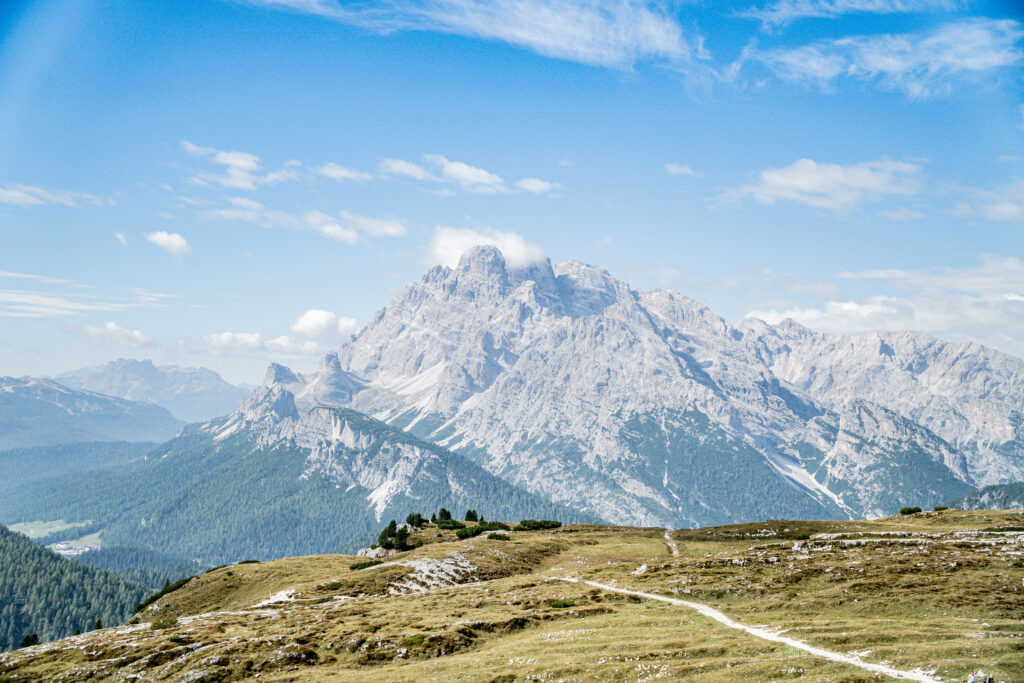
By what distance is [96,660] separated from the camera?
67.5 m

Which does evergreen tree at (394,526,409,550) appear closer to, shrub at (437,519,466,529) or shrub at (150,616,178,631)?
shrub at (437,519,466,529)

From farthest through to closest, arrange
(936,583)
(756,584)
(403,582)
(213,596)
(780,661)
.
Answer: (213,596)
(403,582)
(756,584)
(936,583)
(780,661)

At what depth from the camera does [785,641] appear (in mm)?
46969

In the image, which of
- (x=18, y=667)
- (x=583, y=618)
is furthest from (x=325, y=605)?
(x=583, y=618)

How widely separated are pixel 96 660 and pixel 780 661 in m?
71.8

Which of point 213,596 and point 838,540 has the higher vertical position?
point 838,540

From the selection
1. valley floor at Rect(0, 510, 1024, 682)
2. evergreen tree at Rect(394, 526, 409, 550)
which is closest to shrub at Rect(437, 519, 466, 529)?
evergreen tree at Rect(394, 526, 409, 550)

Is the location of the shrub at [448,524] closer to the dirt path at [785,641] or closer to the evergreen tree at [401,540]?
the evergreen tree at [401,540]

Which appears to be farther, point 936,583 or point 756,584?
point 756,584

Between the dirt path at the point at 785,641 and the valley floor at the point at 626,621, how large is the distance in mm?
225

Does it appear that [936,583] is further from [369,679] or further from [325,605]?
[325,605]

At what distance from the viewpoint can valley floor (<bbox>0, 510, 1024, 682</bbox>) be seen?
140ft

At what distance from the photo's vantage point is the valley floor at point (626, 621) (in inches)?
1678

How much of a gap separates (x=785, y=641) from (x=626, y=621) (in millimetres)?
16292
